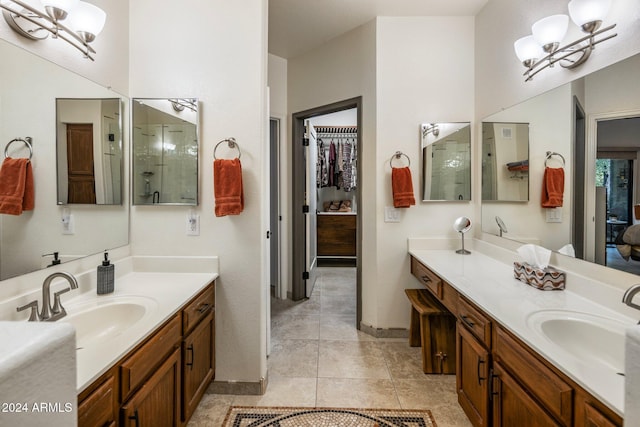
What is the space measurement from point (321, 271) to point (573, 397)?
4362 mm

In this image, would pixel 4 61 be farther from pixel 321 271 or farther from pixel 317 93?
pixel 321 271

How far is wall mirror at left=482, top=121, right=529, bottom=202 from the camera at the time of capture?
203 centimetres

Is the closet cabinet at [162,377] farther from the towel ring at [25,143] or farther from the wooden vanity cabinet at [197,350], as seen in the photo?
the towel ring at [25,143]

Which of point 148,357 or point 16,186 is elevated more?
point 16,186

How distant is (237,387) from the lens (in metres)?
1.96

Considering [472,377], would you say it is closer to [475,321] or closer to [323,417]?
[475,321]

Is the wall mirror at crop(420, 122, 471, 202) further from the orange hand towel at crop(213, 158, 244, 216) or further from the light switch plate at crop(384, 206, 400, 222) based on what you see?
the orange hand towel at crop(213, 158, 244, 216)

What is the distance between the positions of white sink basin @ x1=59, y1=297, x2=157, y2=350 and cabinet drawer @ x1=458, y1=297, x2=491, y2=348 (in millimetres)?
1512

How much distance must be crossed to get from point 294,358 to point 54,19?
2445 millimetres

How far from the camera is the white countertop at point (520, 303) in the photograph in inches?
33.5

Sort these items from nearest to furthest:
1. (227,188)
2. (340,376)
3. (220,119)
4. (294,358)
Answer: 1. (227,188)
2. (220,119)
3. (340,376)
4. (294,358)

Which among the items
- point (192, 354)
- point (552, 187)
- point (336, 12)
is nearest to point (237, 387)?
point (192, 354)

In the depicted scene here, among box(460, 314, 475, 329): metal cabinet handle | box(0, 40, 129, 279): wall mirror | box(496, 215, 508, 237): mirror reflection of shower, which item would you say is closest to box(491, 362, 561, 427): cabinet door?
box(460, 314, 475, 329): metal cabinet handle

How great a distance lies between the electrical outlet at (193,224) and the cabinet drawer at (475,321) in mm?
1627
